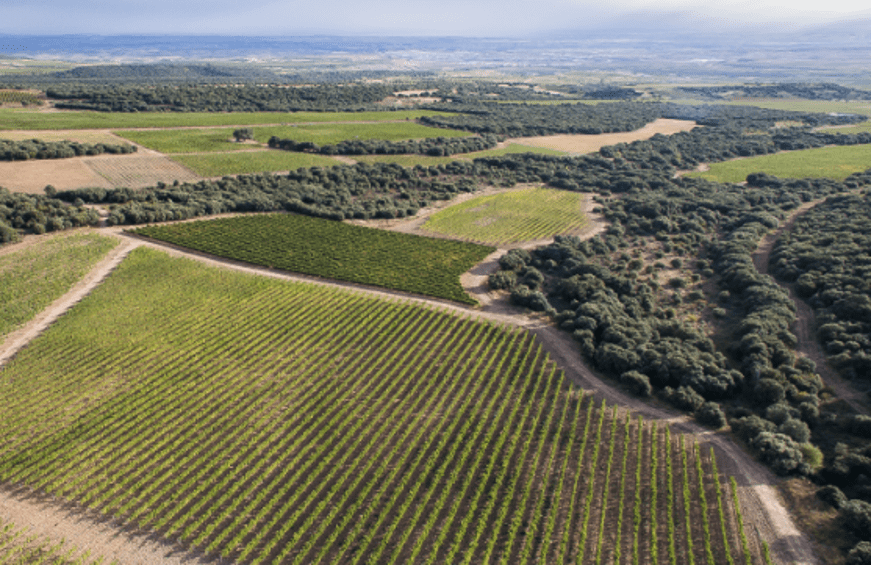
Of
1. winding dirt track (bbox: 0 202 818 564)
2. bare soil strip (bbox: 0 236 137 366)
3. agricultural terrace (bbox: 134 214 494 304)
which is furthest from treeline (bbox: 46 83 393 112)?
winding dirt track (bbox: 0 202 818 564)

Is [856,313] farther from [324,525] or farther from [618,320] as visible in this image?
[324,525]

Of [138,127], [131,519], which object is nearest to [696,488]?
[131,519]

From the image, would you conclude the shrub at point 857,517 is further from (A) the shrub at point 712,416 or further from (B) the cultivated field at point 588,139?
(B) the cultivated field at point 588,139

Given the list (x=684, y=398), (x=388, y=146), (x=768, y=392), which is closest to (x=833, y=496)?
(x=684, y=398)

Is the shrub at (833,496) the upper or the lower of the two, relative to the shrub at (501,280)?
lower

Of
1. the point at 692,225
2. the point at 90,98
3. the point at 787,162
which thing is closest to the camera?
the point at 692,225

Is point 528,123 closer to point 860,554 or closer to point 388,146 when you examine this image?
point 388,146

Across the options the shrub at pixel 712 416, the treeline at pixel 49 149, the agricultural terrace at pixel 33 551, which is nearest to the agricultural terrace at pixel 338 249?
the shrub at pixel 712 416
